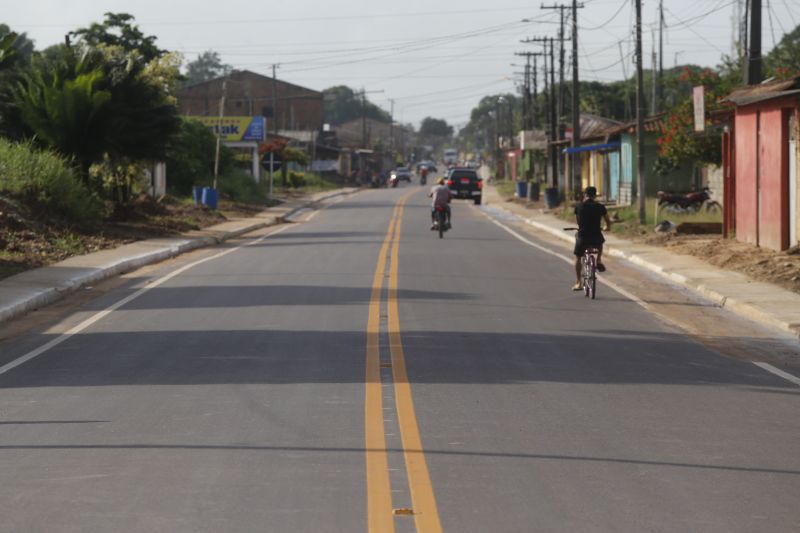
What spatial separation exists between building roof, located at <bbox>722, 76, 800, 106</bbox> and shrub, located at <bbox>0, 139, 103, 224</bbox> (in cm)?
1702

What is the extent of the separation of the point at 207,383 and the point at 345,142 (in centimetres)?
16841

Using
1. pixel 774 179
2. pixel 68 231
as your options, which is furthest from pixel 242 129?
pixel 774 179

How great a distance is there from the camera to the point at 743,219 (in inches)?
1141

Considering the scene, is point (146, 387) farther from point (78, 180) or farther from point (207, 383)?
point (78, 180)

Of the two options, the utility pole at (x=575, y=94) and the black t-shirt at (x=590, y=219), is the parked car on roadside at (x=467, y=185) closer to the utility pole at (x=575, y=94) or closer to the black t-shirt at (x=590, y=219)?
the utility pole at (x=575, y=94)

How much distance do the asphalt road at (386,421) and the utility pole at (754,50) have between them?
12.1 m

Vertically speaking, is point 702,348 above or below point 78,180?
below

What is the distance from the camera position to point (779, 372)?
40.9ft

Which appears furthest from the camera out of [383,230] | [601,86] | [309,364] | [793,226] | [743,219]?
[601,86]

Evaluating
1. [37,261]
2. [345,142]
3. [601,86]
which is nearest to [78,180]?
[37,261]

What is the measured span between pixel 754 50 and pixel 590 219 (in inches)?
413

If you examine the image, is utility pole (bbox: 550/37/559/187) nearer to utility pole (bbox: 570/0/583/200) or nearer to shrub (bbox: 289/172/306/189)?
utility pole (bbox: 570/0/583/200)

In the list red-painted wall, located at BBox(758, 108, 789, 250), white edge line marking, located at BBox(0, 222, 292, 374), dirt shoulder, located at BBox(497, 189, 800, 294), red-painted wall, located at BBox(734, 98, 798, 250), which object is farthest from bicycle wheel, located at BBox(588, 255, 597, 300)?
red-painted wall, located at BBox(758, 108, 789, 250)

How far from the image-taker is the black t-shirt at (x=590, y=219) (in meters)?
20.0
